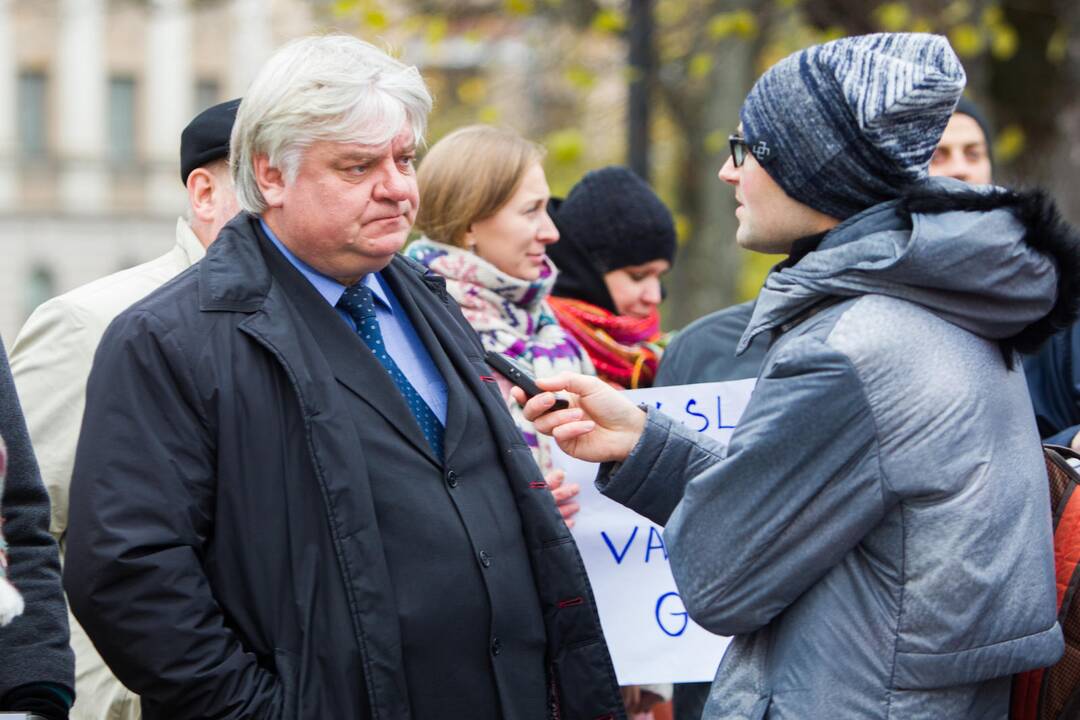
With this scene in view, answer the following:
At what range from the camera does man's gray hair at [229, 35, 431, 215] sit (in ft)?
10.0

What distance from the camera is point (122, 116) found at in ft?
136

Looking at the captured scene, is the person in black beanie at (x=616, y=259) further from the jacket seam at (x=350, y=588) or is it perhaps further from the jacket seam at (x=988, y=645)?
the jacket seam at (x=988, y=645)

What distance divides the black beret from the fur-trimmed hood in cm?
161

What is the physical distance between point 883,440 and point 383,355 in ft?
3.50

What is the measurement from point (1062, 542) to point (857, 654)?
55 cm

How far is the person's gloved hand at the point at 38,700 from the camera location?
Answer: 288 centimetres

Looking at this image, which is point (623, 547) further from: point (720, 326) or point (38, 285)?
point (38, 285)

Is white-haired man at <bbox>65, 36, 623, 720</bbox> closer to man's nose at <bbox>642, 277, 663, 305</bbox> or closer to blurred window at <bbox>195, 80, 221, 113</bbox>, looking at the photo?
man's nose at <bbox>642, 277, 663, 305</bbox>

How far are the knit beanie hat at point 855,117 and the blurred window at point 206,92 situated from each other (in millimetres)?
40676

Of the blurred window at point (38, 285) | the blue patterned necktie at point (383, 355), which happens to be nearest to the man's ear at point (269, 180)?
the blue patterned necktie at point (383, 355)

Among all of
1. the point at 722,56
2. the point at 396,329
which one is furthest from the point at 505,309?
the point at 722,56

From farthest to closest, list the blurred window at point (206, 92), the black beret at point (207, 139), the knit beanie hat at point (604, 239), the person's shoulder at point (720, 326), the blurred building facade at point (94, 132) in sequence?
the blurred window at point (206, 92) → the blurred building facade at point (94, 132) → the knit beanie hat at point (604, 239) → the person's shoulder at point (720, 326) → the black beret at point (207, 139)

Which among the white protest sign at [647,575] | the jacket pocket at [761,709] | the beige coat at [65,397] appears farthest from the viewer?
the white protest sign at [647,575]

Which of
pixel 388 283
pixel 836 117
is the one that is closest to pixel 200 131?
pixel 388 283
